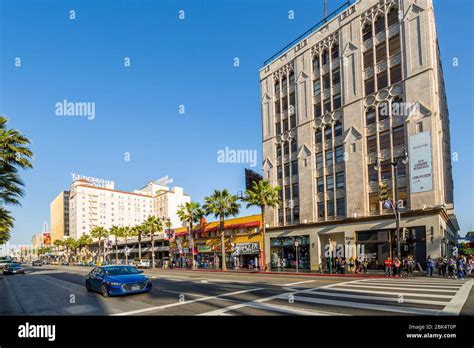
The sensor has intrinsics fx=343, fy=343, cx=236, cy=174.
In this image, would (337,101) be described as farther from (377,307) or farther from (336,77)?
(377,307)

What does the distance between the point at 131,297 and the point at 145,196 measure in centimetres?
15825

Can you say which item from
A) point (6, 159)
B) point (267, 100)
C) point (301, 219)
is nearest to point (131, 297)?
point (6, 159)

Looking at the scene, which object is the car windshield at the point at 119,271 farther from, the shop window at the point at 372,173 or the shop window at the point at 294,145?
the shop window at the point at 294,145

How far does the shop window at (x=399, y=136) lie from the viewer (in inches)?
1256

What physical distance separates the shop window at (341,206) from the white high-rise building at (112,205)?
364 ft

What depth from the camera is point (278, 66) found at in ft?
156

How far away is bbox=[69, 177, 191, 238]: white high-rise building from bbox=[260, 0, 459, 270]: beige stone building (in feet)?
343

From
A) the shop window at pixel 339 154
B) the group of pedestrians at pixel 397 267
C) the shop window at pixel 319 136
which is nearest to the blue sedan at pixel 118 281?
the group of pedestrians at pixel 397 267

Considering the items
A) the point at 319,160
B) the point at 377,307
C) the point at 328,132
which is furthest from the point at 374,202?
the point at 377,307

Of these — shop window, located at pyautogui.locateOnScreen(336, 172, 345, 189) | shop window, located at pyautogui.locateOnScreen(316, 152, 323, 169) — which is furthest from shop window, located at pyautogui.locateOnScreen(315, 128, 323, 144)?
shop window, located at pyautogui.locateOnScreen(336, 172, 345, 189)

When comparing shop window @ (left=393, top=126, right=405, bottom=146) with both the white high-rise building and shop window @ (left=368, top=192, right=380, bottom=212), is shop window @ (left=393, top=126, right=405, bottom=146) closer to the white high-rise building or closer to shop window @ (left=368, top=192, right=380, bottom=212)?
shop window @ (left=368, top=192, right=380, bottom=212)

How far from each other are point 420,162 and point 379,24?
1531 cm

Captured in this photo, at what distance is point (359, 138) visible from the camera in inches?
1401

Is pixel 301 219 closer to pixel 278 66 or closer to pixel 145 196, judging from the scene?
pixel 278 66
